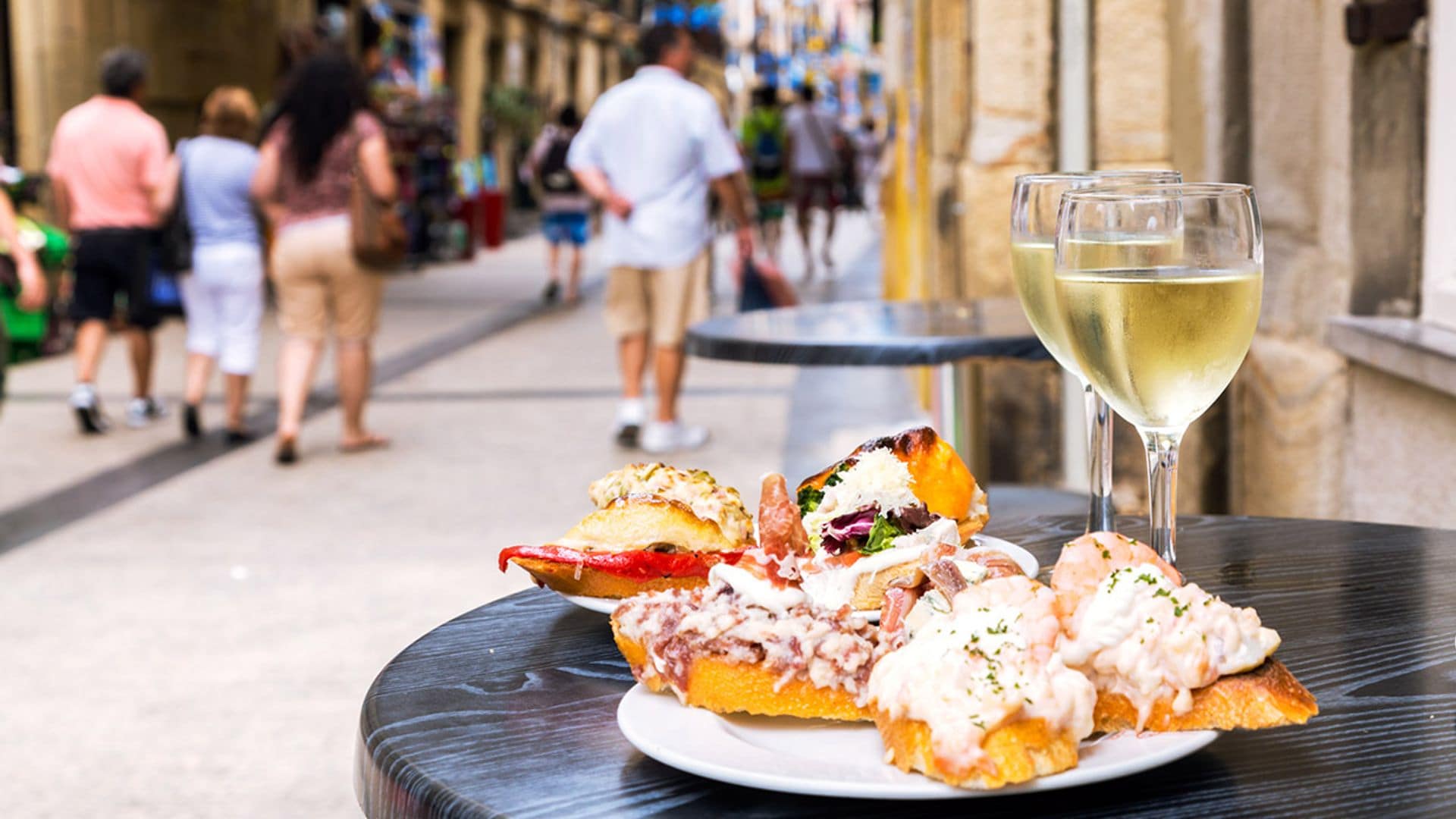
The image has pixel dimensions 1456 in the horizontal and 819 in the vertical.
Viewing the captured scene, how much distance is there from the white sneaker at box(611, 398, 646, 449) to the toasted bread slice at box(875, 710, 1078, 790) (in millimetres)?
6607

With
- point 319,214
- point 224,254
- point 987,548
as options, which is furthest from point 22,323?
point 987,548

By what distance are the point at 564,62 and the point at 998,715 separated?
36891 millimetres

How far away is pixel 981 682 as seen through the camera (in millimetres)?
878

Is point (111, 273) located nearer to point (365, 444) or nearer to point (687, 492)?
point (365, 444)

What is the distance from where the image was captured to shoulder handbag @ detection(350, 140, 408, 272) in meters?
6.91

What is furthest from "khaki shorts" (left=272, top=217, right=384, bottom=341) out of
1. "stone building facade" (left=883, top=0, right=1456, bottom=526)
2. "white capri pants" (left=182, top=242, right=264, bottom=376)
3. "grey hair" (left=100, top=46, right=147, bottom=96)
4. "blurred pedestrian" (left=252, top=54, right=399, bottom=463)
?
"stone building facade" (left=883, top=0, right=1456, bottom=526)

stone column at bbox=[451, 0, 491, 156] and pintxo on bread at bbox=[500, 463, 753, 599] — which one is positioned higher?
stone column at bbox=[451, 0, 491, 156]

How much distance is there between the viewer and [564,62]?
1449 inches

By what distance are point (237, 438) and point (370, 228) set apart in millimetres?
1445

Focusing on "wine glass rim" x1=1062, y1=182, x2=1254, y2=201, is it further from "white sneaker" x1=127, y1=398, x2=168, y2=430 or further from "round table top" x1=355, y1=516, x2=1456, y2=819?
"white sneaker" x1=127, y1=398, x2=168, y2=430

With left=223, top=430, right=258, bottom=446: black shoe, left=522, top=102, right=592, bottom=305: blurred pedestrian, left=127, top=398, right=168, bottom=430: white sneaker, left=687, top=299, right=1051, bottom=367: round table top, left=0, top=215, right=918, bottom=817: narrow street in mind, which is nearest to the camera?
left=687, top=299, right=1051, bottom=367: round table top

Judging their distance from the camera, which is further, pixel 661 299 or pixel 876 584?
pixel 661 299

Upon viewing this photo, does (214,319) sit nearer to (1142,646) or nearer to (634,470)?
(634,470)

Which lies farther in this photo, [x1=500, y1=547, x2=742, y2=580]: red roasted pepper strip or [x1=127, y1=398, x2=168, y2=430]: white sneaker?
[x1=127, y1=398, x2=168, y2=430]: white sneaker
